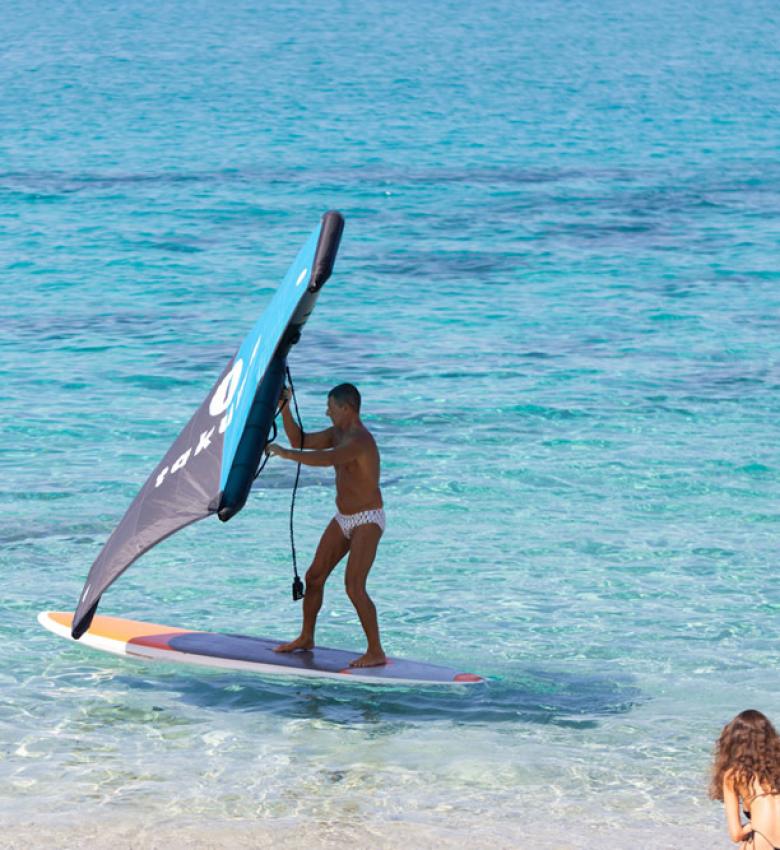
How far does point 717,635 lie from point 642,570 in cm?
145

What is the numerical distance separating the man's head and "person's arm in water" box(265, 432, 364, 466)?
0.15 metres

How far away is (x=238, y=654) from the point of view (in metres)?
8.63

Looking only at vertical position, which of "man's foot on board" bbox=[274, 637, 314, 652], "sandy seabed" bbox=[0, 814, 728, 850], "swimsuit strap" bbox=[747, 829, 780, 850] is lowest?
"man's foot on board" bbox=[274, 637, 314, 652]

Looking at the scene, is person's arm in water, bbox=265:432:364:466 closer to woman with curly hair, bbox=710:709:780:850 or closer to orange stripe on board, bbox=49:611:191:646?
orange stripe on board, bbox=49:611:191:646

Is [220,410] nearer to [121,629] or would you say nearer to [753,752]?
[121,629]

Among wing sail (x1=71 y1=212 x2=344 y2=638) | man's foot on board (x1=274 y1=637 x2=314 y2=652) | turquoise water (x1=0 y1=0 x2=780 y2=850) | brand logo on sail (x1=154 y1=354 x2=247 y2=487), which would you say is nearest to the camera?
wing sail (x1=71 y1=212 x2=344 y2=638)

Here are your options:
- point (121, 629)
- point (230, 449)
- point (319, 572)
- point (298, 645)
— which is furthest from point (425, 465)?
point (230, 449)

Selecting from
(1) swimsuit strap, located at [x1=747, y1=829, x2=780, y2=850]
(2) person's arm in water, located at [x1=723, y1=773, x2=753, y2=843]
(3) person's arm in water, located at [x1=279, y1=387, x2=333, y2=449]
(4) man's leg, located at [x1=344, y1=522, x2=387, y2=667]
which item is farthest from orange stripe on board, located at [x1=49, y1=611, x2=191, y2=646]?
(1) swimsuit strap, located at [x1=747, y1=829, x2=780, y2=850]

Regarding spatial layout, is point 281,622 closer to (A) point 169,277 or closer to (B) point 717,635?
(B) point 717,635

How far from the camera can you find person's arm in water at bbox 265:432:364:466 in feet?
24.5

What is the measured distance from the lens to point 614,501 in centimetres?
1280

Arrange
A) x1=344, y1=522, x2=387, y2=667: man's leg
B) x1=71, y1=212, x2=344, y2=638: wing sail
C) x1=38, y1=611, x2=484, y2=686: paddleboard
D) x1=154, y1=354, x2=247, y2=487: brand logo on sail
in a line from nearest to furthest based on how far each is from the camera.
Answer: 1. x1=71, y1=212, x2=344, y2=638: wing sail
2. x1=154, y1=354, x2=247, y2=487: brand logo on sail
3. x1=344, y1=522, x2=387, y2=667: man's leg
4. x1=38, y1=611, x2=484, y2=686: paddleboard

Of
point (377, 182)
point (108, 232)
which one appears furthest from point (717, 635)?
point (377, 182)

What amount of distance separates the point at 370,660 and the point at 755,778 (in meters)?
3.84
